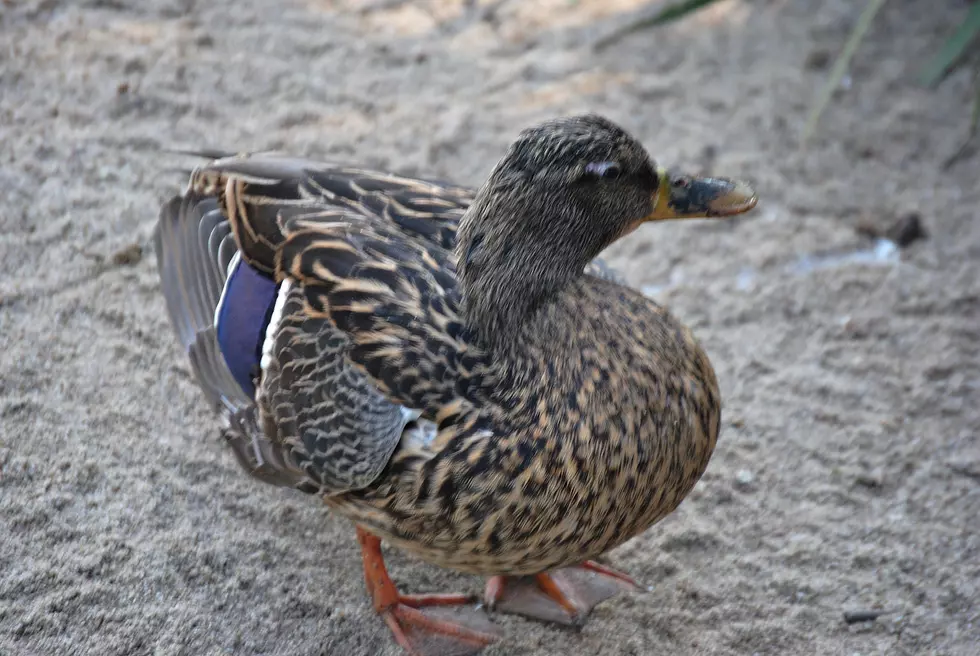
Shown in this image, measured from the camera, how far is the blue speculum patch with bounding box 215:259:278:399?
9.29ft

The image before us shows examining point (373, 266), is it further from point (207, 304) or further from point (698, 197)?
point (698, 197)

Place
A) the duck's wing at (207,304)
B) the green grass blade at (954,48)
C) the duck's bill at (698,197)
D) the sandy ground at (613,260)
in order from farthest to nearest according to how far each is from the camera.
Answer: the green grass blade at (954,48) → the sandy ground at (613,260) → the duck's wing at (207,304) → the duck's bill at (698,197)

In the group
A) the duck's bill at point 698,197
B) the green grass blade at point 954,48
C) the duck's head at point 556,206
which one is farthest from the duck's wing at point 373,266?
the green grass blade at point 954,48

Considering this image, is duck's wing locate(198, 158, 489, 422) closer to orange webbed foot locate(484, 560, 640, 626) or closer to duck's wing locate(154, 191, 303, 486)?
duck's wing locate(154, 191, 303, 486)

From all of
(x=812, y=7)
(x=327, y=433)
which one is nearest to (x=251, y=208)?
(x=327, y=433)

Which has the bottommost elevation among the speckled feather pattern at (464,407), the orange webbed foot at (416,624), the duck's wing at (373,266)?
the orange webbed foot at (416,624)

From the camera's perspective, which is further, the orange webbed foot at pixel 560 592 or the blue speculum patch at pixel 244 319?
the orange webbed foot at pixel 560 592

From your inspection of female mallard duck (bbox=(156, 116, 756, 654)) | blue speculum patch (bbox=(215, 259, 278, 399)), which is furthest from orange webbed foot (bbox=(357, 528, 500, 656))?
blue speculum patch (bbox=(215, 259, 278, 399))

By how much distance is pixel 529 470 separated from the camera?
2.39 m

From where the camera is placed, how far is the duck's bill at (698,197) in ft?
8.39

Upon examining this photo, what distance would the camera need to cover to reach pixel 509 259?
99.2 inches

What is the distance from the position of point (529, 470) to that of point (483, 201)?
665mm

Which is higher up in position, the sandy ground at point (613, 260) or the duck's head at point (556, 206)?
the duck's head at point (556, 206)

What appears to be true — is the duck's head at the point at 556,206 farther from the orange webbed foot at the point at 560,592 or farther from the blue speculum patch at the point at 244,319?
the orange webbed foot at the point at 560,592
